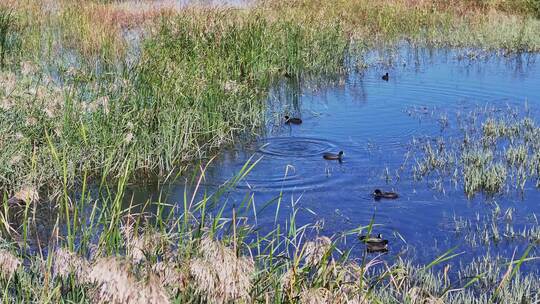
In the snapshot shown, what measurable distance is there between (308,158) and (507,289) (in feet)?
15.2

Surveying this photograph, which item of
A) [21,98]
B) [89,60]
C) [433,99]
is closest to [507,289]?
[21,98]

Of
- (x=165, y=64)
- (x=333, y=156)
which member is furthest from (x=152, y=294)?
(x=165, y=64)

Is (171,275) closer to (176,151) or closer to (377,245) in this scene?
(377,245)

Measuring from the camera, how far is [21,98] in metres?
8.07

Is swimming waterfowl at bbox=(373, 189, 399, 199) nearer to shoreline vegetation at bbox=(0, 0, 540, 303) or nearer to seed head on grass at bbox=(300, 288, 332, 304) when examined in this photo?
shoreline vegetation at bbox=(0, 0, 540, 303)

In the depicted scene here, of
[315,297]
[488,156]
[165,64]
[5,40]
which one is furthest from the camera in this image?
[5,40]

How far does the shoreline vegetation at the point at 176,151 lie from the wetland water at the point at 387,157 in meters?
0.37

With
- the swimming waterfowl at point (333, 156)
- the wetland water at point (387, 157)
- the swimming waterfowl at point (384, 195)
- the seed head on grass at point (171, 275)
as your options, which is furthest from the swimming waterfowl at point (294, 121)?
the seed head on grass at point (171, 275)

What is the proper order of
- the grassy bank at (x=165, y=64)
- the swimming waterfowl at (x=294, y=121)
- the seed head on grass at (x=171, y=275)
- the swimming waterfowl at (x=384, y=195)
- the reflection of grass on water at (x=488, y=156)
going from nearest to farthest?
the seed head on grass at (x=171, y=275) < the grassy bank at (x=165, y=64) < the swimming waterfowl at (x=384, y=195) < the reflection of grass on water at (x=488, y=156) < the swimming waterfowl at (x=294, y=121)

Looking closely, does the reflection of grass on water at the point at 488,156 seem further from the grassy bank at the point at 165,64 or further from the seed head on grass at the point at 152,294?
the seed head on grass at the point at 152,294

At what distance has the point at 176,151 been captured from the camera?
31.6 ft

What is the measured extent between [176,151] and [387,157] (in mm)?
2942

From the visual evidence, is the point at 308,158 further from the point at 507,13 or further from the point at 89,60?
the point at 507,13

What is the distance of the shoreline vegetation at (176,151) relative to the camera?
349cm
